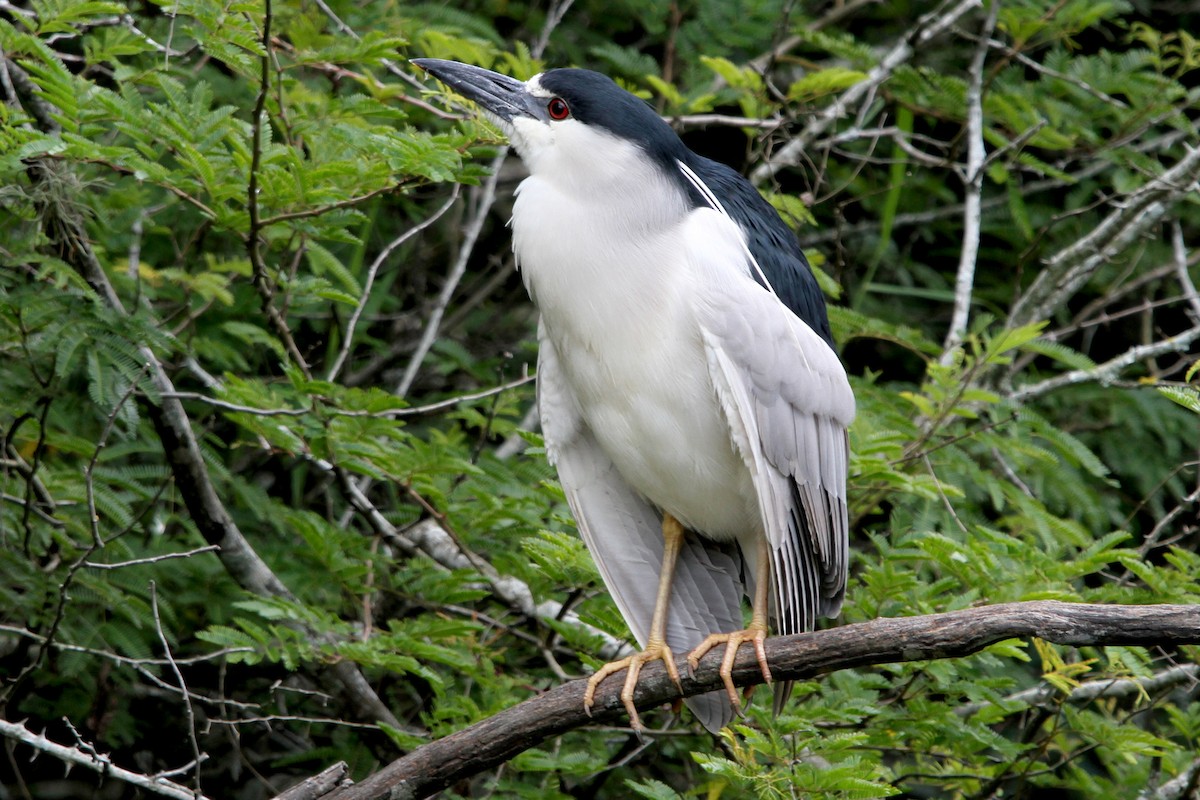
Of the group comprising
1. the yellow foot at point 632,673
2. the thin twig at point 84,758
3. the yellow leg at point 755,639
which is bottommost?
the thin twig at point 84,758

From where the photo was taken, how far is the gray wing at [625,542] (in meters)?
3.04

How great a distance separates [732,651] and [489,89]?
4.79ft

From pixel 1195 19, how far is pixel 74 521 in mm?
4645

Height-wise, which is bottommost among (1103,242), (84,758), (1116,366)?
(84,758)

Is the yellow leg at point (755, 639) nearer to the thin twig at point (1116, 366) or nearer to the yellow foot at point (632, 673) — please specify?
the yellow foot at point (632, 673)

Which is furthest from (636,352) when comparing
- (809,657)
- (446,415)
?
(446,415)

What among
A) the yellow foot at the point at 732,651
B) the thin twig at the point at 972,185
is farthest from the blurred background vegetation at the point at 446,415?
the yellow foot at the point at 732,651

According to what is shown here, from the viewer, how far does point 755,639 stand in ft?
8.44

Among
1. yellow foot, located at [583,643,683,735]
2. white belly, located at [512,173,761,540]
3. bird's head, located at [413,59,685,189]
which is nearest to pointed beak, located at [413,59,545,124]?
bird's head, located at [413,59,685,189]

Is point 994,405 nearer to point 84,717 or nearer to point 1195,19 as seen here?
point 1195,19

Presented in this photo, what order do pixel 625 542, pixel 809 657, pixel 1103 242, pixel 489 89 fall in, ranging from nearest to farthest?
pixel 809 657 < pixel 489 89 < pixel 625 542 < pixel 1103 242

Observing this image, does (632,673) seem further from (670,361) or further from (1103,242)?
(1103,242)

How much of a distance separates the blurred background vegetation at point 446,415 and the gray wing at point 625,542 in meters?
0.09

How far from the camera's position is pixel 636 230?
286 centimetres
